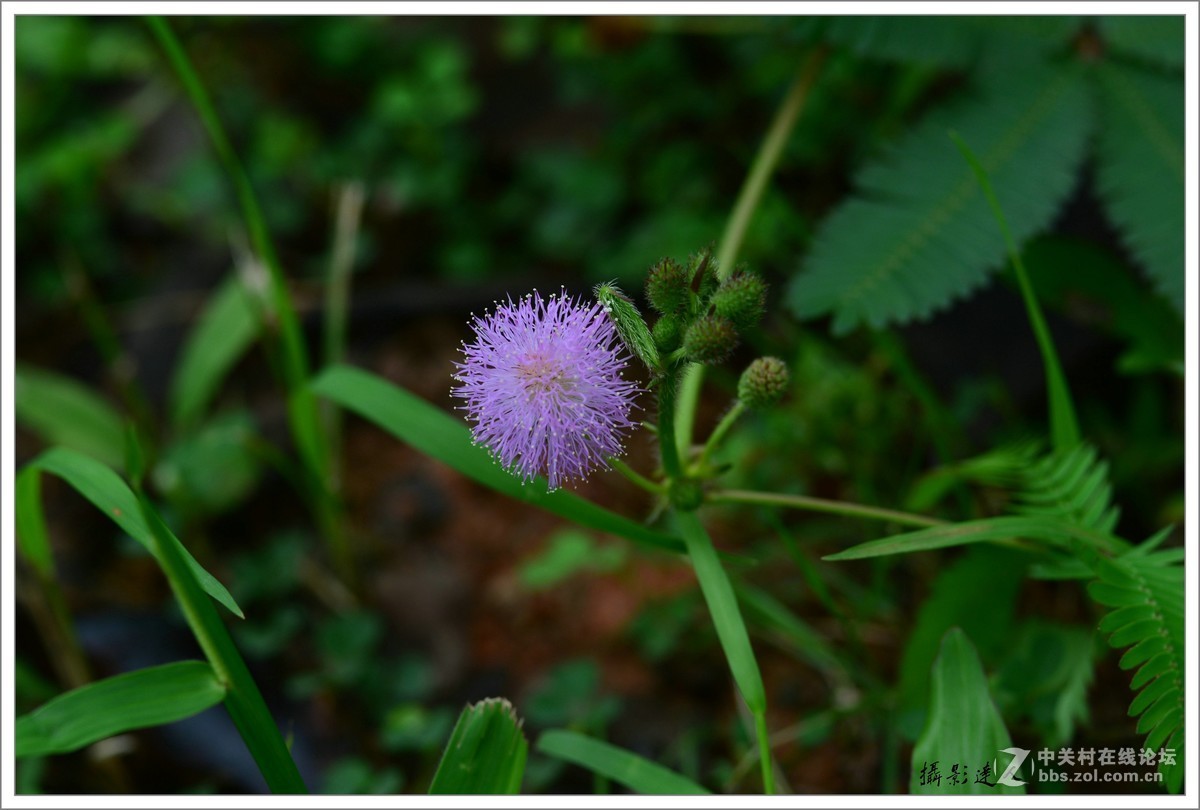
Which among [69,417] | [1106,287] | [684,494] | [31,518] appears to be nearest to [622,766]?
[684,494]

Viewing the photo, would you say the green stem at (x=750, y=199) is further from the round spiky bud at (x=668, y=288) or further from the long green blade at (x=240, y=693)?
the long green blade at (x=240, y=693)

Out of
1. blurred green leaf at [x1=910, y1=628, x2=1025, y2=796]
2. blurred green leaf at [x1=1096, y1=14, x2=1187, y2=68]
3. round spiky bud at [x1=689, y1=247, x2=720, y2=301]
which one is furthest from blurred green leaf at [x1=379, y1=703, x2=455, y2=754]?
blurred green leaf at [x1=1096, y1=14, x2=1187, y2=68]

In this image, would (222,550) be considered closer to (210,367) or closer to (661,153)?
(210,367)

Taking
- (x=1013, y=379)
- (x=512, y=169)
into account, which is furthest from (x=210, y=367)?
(x=1013, y=379)

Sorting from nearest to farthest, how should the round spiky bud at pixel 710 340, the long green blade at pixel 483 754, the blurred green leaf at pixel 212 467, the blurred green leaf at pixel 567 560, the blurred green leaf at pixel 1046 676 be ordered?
the round spiky bud at pixel 710 340, the long green blade at pixel 483 754, the blurred green leaf at pixel 1046 676, the blurred green leaf at pixel 567 560, the blurred green leaf at pixel 212 467

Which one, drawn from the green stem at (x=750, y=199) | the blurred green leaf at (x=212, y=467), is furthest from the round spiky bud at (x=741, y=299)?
the blurred green leaf at (x=212, y=467)
